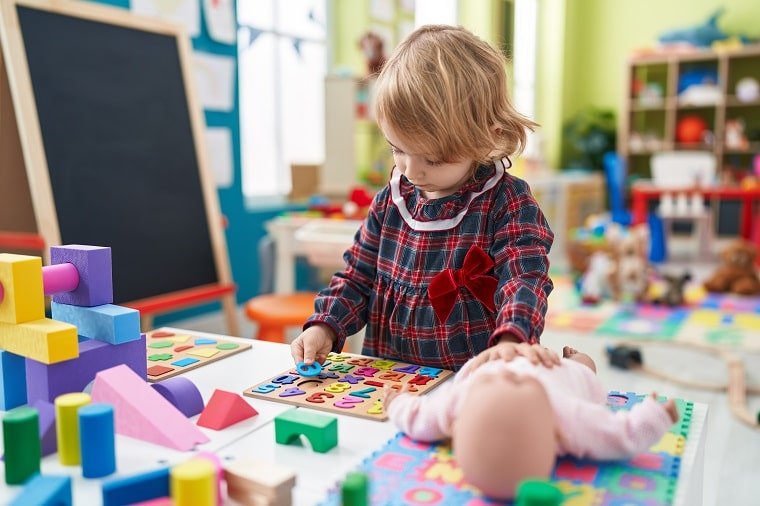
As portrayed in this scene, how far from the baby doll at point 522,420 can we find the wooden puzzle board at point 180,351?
36 centimetres

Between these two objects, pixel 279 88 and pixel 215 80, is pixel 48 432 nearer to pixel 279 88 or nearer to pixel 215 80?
pixel 215 80

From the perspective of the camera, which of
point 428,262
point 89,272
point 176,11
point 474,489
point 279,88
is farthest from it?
point 279,88

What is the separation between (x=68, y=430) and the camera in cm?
68

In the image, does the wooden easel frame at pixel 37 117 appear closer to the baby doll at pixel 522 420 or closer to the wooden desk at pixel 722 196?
the baby doll at pixel 522 420

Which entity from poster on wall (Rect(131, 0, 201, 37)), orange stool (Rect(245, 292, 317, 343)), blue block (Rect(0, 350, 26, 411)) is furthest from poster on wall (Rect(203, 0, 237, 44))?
blue block (Rect(0, 350, 26, 411))

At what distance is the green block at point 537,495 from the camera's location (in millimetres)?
499

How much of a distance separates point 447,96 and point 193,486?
579 millimetres

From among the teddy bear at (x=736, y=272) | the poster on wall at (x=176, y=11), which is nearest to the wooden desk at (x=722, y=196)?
the teddy bear at (x=736, y=272)

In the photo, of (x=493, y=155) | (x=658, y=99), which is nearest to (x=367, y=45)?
(x=493, y=155)

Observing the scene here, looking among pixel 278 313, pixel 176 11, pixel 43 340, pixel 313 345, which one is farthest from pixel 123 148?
pixel 43 340

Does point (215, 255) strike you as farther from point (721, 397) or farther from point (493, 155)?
point (721, 397)

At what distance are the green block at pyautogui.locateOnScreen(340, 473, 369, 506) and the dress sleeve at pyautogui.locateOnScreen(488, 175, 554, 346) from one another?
34 cm

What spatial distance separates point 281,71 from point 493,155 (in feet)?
9.61

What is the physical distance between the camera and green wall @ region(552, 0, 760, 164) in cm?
713
